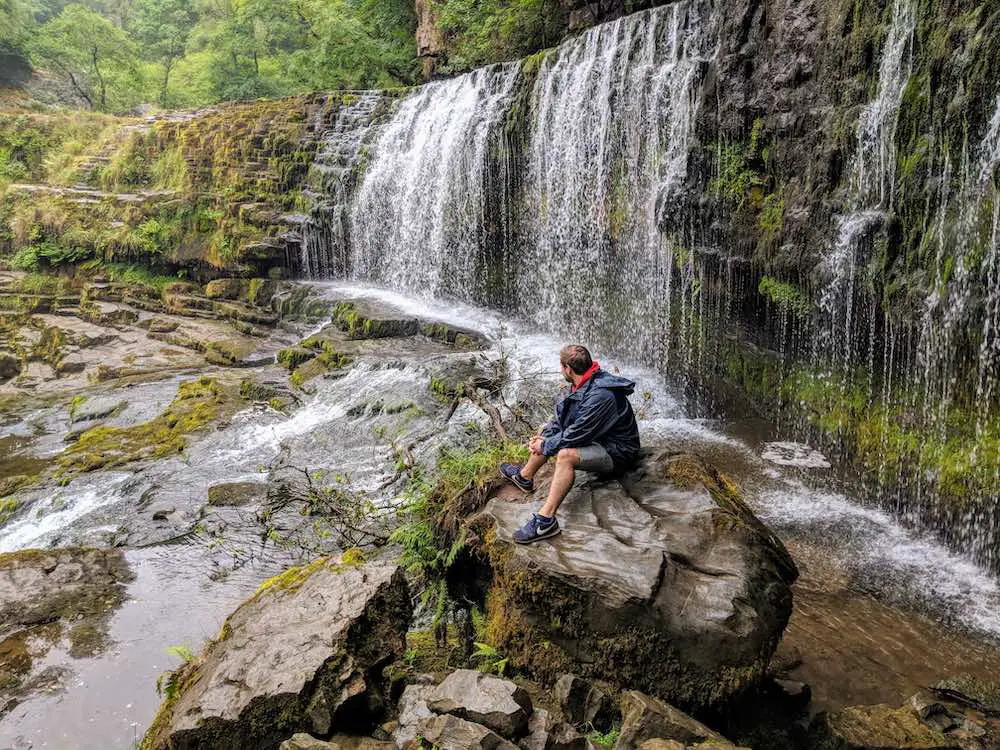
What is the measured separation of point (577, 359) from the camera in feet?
15.4

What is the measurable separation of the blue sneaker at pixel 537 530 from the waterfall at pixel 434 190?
1192 centimetres

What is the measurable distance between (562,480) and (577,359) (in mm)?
868

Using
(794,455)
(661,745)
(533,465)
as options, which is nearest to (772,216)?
(794,455)

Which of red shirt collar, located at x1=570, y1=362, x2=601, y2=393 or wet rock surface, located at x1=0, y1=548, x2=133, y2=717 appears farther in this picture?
wet rock surface, located at x1=0, y1=548, x2=133, y2=717

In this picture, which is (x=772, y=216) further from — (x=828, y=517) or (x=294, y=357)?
(x=294, y=357)

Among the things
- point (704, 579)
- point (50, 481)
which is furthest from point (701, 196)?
point (50, 481)

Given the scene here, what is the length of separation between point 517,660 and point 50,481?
753cm

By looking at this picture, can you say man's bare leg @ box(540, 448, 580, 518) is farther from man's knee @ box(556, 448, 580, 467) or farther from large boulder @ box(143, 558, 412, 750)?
large boulder @ box(143, 558, 412, 750)

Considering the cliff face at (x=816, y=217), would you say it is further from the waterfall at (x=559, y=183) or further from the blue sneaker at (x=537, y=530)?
the blue sneaker at (x=537, y=530)

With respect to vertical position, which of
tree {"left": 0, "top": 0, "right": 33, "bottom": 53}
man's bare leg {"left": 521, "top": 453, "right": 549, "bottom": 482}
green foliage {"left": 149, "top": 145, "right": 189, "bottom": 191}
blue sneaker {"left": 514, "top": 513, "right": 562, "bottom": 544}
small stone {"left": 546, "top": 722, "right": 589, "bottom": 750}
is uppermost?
tree {"left": 0, "top": 0, "right": 33, "bottom": 53}

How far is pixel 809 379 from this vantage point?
28.5 feet

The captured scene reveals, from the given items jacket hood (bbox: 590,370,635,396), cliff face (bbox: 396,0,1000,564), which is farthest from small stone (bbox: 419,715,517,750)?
cliff face (bbox: 396,0,1000,564)

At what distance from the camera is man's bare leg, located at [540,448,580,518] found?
4336 mm

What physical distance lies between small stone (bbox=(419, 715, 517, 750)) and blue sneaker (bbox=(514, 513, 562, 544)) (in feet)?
4.12
